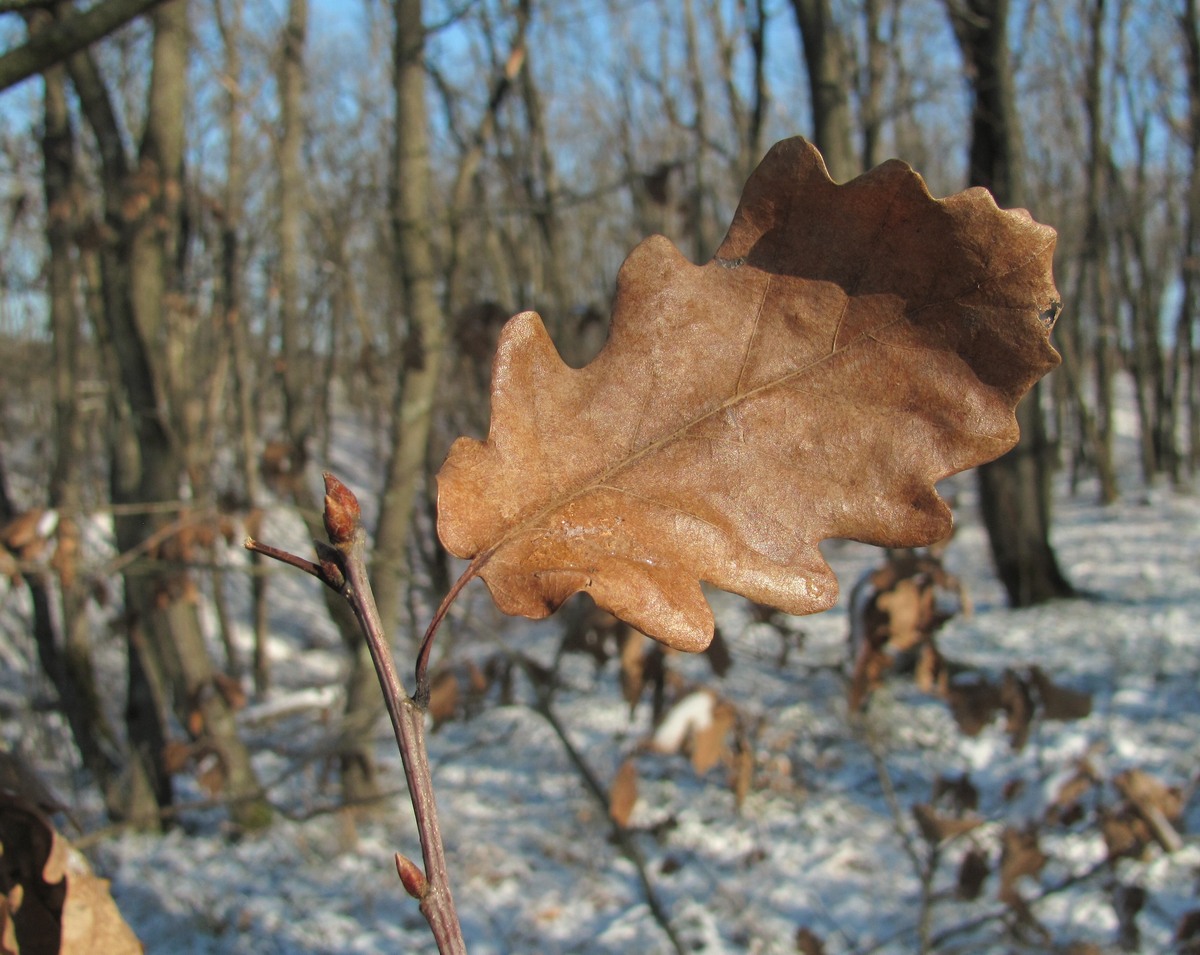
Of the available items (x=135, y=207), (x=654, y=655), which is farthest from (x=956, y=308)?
(x=135, y=207)

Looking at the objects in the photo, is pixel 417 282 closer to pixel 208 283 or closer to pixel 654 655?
pixel 654 655

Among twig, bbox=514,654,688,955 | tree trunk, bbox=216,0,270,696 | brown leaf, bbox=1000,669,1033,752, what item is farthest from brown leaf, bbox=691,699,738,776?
tree trunk, bbox=216,0,270,696

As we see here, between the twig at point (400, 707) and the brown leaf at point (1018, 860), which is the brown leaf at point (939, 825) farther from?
the twig at point (400, 707)

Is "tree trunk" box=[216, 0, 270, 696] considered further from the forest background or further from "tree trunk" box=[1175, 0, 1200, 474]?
"tree trunk" box=[1175, 0, 1200, 474]

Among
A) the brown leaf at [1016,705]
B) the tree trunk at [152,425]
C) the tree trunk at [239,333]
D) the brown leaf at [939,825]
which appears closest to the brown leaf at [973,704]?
the brown leaf at [1016,705]

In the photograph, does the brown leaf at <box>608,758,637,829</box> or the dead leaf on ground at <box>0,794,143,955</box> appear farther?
the brown leaf at <box>608,758,637,829</box>

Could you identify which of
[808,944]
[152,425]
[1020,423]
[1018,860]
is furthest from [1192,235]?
[152,425]
